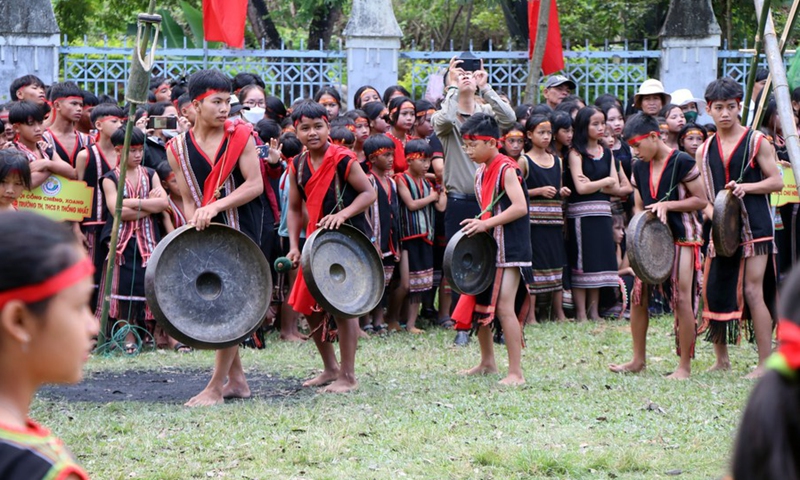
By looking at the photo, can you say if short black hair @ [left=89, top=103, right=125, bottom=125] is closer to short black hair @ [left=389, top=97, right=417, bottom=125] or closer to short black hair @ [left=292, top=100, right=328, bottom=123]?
short black hair @ [left=389, top=97, right=417, bottom=125]

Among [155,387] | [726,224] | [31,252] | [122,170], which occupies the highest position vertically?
[122,170]

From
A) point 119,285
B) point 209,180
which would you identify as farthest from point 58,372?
point 119,285

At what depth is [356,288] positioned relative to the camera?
7539 mm

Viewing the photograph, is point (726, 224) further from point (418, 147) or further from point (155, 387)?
point (155, 387)

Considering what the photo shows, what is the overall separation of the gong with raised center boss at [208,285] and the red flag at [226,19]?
759 cm

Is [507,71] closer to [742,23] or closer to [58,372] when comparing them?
[742,23]

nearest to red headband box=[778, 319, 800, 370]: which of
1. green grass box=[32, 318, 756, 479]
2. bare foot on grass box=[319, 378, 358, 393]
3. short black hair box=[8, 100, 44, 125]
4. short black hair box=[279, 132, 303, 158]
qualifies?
green grass box=[32, 318, 756, 479]

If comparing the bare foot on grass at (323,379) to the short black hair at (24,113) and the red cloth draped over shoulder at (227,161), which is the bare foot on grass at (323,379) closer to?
the red cloth draped over shoulder at (227,161)

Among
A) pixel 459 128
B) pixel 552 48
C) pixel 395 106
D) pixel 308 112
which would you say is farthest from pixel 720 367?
pixel 552 48

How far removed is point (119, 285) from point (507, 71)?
277 inches

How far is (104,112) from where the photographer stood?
9992mm

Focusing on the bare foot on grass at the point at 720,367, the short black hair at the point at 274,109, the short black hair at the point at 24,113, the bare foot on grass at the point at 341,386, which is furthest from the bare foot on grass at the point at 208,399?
the short black hair at the point at 274,109

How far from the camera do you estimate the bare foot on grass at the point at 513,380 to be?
7.58 m

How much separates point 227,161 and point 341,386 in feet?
5.48
